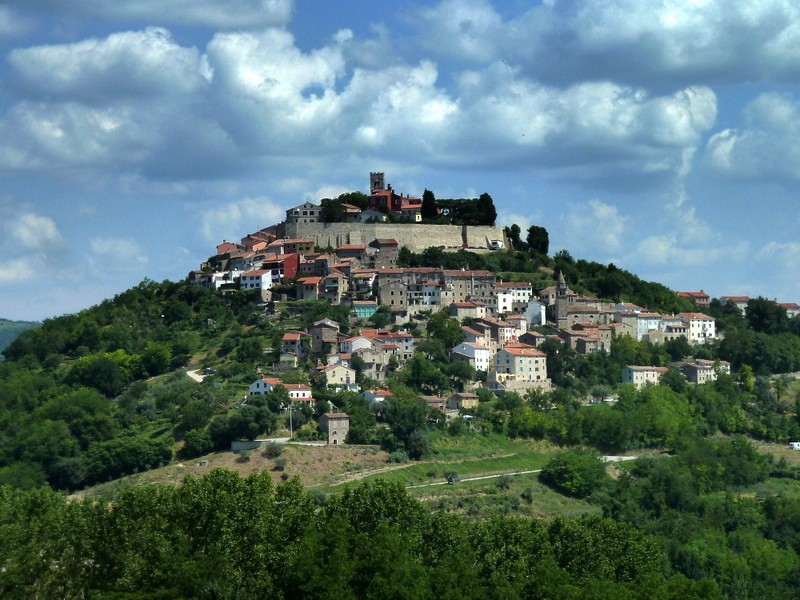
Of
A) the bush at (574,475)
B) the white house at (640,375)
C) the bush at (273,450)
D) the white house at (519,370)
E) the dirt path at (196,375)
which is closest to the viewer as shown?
the bush at (273,450)

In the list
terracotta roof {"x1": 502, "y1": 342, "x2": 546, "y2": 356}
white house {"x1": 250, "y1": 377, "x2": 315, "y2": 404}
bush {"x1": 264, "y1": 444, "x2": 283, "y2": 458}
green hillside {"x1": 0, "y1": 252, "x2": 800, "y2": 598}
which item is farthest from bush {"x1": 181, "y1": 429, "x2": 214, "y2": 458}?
terracotta roof {"x1": 502, "y1": 342, "x2": 546, "y2": 356}

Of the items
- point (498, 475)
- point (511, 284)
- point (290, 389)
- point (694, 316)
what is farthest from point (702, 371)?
point (290, 389)

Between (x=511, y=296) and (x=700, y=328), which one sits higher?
(x=511, y=296)

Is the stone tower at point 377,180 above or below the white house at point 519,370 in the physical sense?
above

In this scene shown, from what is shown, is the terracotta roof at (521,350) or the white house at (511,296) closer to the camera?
the terracotta roof at (521,350)

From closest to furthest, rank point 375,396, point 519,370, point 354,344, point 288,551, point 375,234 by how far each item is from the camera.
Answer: point 288,551
point 375,396
point 354,344
point 519,370
point 375,234

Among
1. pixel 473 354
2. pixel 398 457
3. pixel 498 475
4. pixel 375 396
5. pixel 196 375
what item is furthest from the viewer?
pixel 473 354

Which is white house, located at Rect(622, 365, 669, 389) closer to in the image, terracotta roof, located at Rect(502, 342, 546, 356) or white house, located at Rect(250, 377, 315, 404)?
terracotta roof, located at Rect(502, 342, 546, 356)

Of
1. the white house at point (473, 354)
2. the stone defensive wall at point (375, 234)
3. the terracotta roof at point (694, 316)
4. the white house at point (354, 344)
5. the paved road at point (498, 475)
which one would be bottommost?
the paved road at point (498, 475)

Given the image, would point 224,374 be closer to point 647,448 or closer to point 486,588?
point 647,448

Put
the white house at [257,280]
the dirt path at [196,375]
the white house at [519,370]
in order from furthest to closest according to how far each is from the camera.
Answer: the white house at [257,280], the white house at [519,370], the dirt path at [196,375]

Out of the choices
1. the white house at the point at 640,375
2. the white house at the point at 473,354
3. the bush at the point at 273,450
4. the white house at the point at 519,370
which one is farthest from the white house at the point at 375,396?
the white house at the point at 640,375

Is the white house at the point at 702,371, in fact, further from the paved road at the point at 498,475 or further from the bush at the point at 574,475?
the bush at the point at 574,475

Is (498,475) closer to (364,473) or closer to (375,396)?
(364,473)
